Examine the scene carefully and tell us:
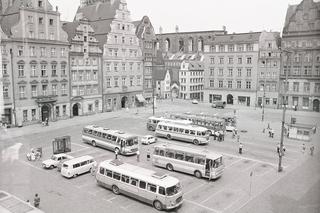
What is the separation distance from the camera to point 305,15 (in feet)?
190

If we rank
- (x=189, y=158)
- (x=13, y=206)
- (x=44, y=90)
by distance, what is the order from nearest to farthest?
(x=13, y=206) < (x=189, y=158) < (x=44, y=90)

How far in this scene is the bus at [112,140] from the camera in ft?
104

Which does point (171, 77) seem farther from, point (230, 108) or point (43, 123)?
point (43, 123)

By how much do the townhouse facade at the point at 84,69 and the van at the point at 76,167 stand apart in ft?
92.4

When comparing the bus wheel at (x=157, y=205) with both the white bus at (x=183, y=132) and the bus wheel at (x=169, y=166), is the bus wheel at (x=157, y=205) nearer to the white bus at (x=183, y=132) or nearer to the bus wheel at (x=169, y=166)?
the bus wheel at (x=169, y=166)

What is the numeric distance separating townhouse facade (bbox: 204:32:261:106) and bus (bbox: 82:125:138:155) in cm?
4364

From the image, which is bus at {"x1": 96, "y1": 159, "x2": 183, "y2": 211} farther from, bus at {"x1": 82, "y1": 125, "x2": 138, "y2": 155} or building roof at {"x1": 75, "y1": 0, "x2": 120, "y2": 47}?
building roof at {"x1": 75, "y1": 0, "x2": 120, "y2": 47}

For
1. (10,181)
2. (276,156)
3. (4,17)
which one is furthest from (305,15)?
(10,181)

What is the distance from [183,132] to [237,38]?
130ft

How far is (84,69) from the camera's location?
55.4 m

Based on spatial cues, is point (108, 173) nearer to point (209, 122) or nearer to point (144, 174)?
point (144, 174)

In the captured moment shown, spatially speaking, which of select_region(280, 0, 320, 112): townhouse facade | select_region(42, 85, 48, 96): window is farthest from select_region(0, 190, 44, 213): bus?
select_region(280, 0, 320, 112): townhouse facade

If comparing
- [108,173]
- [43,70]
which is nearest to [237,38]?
[43,70]

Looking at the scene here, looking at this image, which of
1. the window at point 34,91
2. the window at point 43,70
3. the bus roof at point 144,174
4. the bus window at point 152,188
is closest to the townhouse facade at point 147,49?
the window at point 43,70
